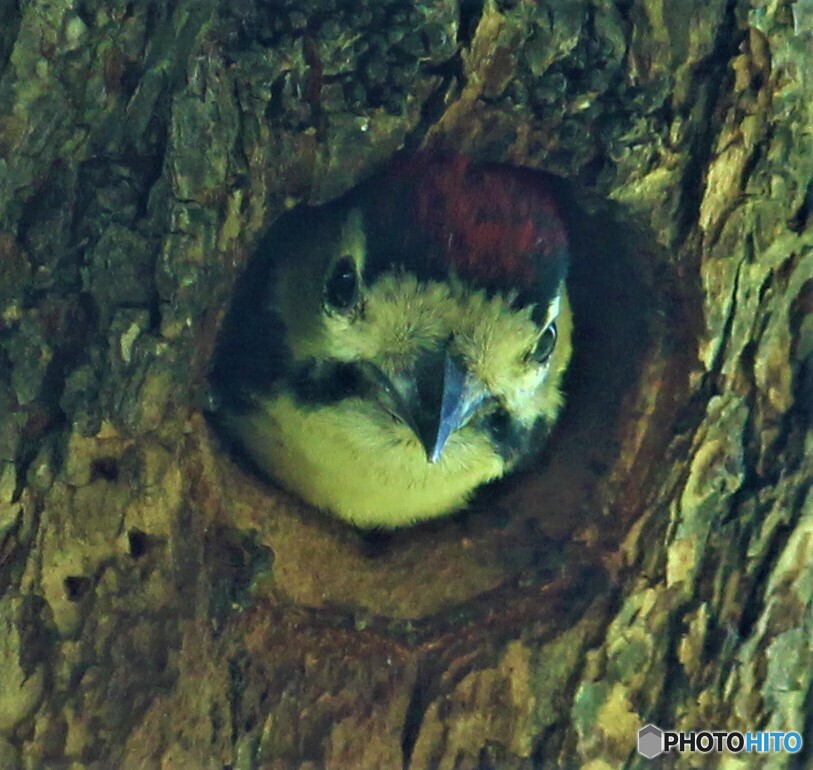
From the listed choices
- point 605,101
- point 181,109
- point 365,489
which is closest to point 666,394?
point 605,101

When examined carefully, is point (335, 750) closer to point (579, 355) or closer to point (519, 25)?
point (579, 355)

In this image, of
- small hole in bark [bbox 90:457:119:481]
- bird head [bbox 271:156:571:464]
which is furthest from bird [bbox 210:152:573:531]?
small hole in bark [bbox 90:457:119:481]

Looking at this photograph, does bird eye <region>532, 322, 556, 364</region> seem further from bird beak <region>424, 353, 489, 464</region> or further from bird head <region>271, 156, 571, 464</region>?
bird beak <region>424, 353, 489, 464</region>

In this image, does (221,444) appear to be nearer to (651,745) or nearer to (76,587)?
(76,587)

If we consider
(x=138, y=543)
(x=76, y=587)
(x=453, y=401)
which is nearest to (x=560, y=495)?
(x=453, y=401)

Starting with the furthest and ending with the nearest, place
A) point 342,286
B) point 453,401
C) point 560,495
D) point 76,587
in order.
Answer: point 560,495 → point 342,286 → point 453,401 → point 76,587

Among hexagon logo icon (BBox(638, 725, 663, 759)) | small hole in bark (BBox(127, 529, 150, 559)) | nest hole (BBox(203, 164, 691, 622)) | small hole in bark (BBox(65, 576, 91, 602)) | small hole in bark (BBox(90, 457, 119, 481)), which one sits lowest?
hexagon logo icon (BBox(638, 725, 663, 759))

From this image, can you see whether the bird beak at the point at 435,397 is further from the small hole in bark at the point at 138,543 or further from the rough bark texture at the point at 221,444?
the small hole in bark at the point at 138,543
